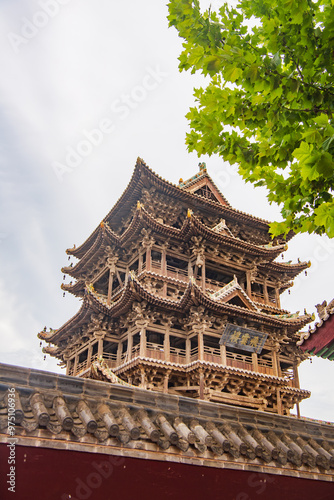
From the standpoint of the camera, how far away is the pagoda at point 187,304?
66.0 feet

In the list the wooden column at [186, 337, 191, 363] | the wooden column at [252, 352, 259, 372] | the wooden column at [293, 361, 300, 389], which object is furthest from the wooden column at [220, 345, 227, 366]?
the wooden column at [293, 361, 300, 389]

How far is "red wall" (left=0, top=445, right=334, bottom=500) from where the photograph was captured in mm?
4578

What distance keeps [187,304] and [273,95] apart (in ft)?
52.7

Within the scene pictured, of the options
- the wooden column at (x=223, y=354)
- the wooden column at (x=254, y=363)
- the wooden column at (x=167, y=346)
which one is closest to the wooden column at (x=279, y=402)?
the wooden column at (x=254, y=363)

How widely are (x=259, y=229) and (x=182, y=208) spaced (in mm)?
5528

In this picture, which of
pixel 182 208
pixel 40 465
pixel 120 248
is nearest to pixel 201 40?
pixel 40 465

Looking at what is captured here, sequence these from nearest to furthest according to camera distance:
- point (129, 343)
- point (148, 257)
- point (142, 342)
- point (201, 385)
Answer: point (201, 385) → point (142, 342) → point (129, 343) → point (148, 257)

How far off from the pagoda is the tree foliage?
12.3 metres

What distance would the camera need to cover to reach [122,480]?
16.6 feet

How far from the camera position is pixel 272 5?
5.02m

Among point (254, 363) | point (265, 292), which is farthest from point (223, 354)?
point (265, 292)

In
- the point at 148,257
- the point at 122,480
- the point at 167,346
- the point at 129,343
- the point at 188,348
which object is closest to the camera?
the point at 122,480

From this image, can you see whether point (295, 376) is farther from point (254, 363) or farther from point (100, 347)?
point (100, 347)

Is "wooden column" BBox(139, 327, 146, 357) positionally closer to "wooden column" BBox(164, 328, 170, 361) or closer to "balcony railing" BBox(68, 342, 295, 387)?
"balcony railing" BBox(68, 342, 295, 387)
